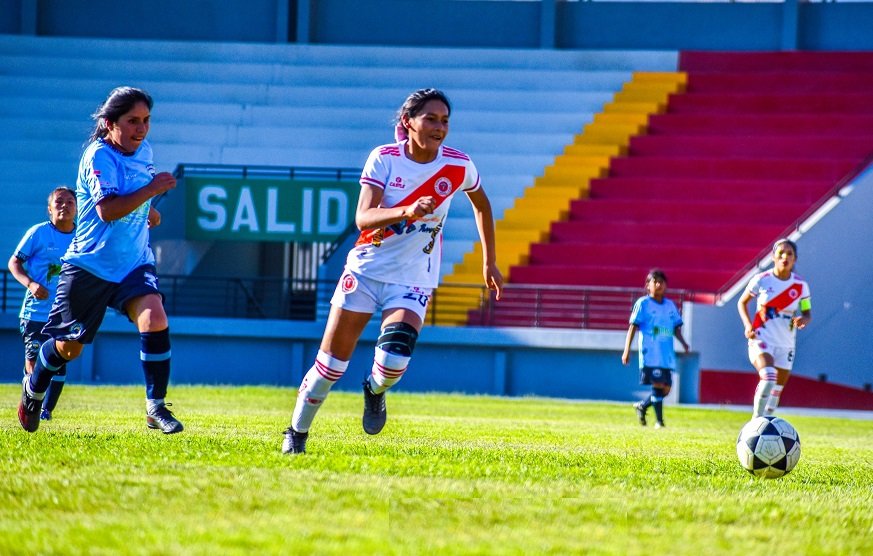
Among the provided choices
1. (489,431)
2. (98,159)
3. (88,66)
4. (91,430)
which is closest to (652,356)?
(489,431)

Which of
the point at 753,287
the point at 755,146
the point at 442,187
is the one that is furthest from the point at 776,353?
the point at 755,146

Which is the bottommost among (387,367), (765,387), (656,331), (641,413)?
(641,413)

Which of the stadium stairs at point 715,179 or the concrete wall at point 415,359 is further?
the stadium stairs at point 715,179

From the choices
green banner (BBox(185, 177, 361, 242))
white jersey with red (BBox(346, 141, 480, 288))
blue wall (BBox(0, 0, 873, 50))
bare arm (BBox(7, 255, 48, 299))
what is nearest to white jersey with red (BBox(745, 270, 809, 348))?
bare arm (BBox(7, 255, 48, 299))

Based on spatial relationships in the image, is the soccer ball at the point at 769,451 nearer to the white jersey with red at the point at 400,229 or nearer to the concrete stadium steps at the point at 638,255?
the white jersey with red at the point at 400,229

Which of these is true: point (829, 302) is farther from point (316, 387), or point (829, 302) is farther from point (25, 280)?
point (316, 387)

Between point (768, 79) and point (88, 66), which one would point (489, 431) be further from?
point (88, 66)

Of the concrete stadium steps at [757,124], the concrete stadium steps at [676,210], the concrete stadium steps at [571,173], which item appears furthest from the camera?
the concrete stadium steps at [757,124]

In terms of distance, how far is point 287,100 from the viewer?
30.4 m

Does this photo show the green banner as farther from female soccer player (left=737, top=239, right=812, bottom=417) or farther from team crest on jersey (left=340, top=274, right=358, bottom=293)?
team crest on jersey (left=340, top=274, right=358, bottom=293)

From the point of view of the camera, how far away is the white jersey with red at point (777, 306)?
540 inches

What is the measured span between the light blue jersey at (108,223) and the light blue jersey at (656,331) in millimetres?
8186

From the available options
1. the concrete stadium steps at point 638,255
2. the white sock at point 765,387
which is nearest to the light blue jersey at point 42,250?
the white sock at point 765,387

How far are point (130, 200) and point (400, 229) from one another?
59.5 inches
